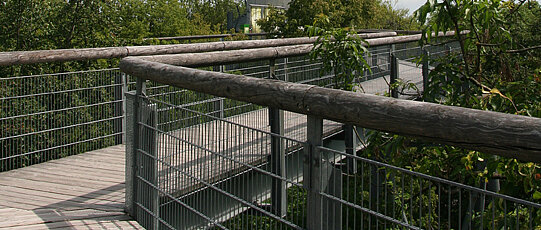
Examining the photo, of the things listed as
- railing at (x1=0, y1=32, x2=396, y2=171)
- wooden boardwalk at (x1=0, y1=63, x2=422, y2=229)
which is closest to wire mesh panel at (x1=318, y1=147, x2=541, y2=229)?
wooden boardwalk at (x1=0, y1=63, x2=422, y2=229)

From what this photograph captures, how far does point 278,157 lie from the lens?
2.74m

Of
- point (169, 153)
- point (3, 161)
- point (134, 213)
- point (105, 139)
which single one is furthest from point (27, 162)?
point (169, 153)

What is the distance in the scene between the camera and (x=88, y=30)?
400 inches

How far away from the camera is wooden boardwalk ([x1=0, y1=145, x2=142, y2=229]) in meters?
4.24

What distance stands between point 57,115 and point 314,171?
180 inches

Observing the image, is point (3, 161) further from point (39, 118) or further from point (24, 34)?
point (24, 34)

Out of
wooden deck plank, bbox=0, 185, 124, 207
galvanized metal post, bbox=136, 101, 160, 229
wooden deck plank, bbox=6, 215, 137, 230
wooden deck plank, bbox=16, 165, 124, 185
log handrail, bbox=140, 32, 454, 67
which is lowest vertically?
wooden deck plank, bbox=6, 215, 137, 230

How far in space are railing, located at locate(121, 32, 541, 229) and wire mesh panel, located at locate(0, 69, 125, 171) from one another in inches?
82.8

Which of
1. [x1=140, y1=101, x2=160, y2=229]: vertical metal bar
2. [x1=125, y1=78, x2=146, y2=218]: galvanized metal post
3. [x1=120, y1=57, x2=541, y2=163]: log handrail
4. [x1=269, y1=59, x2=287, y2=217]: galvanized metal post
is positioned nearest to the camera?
[x1=120, y1=57, x2=541, y2=163]: log handrail

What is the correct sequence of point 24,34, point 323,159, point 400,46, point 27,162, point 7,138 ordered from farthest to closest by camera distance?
1. point 24,34
2. point 400,46
3. point 27,162
4. point 7,138
5. point 323,159

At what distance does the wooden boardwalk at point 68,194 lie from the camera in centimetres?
424

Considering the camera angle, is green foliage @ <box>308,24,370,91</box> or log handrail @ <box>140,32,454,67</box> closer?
log handrail @ <box>140,32,454,67</box>

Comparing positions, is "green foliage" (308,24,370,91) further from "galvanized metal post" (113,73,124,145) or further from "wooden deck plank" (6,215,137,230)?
"wooden deck plank" (6,215,137,230)

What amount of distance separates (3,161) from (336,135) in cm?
364
